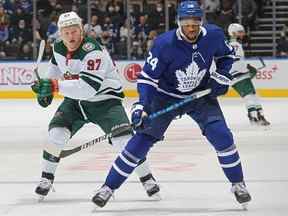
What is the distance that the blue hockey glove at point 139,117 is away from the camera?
4637mm

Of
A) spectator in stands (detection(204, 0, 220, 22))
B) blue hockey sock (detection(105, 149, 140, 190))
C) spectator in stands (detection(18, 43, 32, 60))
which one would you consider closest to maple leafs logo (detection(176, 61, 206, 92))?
blue hockey sock (detection(105, 149, 140, 190))

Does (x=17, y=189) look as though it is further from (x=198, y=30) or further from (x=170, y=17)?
(x=170, y=17)

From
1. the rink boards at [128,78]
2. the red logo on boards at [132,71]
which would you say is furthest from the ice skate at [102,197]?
the red logo on boards at [132,71]

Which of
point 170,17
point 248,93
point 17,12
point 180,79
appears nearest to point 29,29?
point 17,12

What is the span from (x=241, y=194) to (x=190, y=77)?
0.73 meters

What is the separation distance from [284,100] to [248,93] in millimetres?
3420

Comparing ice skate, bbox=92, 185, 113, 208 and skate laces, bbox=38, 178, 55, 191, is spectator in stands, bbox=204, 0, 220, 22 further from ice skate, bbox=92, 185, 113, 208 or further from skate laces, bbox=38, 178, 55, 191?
ice skate, bbox=92, 185, 113, 208

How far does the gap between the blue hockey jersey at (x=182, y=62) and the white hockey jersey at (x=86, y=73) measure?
39cm

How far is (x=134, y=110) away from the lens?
15.3 ft

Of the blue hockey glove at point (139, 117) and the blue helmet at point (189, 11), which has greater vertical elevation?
the blue helmet at point (189, 11)

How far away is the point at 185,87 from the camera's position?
484 cm

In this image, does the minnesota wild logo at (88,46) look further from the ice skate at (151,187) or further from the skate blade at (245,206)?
the skate blade at (245,206)

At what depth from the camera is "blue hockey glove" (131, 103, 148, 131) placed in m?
4.64

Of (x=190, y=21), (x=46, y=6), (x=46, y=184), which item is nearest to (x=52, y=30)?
(x=46, y=6)
